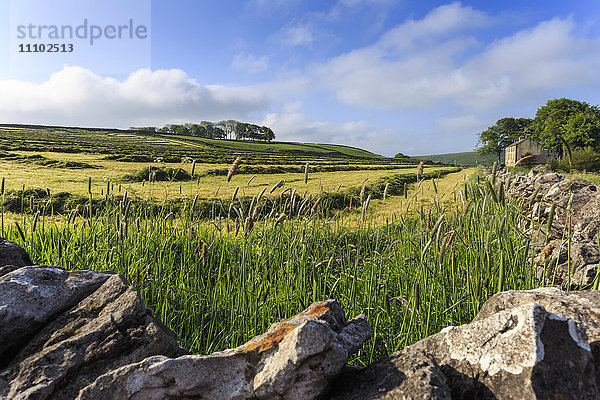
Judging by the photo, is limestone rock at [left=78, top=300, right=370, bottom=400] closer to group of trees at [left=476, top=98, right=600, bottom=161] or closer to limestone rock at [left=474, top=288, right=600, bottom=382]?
limestone rock at [left=474, top=288, right=600, bottom=382]

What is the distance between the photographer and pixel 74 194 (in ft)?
24.2

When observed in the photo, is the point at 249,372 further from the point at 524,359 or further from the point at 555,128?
the point at 555,128

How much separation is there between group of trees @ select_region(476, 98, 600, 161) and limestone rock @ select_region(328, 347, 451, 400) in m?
35.8

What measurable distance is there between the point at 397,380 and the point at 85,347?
1.57 m

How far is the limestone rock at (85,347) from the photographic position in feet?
5.53

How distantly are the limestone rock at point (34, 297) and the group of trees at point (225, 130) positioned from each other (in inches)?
3815

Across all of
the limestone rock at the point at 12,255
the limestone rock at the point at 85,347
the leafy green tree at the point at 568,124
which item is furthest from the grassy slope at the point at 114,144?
the leafy green tree at the point at 568,124

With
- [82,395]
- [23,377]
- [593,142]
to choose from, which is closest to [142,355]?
[82,395]

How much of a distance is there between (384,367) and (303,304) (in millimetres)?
1352

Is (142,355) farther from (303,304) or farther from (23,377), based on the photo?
(303,304)

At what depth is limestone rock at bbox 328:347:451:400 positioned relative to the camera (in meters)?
1.38

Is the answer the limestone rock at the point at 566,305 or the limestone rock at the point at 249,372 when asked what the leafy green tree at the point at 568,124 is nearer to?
the limestone rock at the point at 566,305

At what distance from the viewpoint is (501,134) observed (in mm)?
77438

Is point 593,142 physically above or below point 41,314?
above
